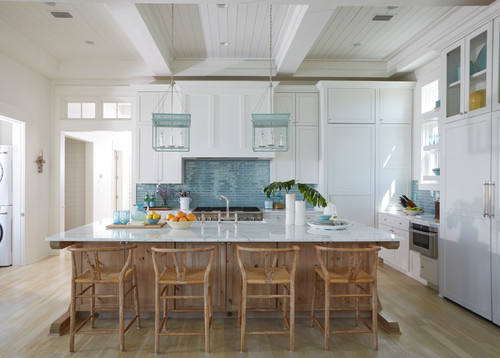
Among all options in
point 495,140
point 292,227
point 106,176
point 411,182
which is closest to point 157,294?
point 292,227

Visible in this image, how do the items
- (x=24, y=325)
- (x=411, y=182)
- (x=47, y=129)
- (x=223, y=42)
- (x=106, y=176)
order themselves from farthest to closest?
(x=106, y=176) < (x=47, y=129) < (x=411, y=182) < (x=223, y=42) < (x=24, y=325)

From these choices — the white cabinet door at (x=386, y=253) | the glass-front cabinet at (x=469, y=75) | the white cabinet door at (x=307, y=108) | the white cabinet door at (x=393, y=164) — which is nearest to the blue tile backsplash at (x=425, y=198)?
the white cabinet door at (x=393, y=164)

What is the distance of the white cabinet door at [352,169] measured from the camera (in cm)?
541

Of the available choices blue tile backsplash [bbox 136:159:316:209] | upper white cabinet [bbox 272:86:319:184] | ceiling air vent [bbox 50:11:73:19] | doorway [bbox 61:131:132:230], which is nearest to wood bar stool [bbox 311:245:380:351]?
Answer: upper white cabinet [bbox 272:86:319:184]

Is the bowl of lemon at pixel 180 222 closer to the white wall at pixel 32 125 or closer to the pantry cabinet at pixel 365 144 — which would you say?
the pantry cabinet at pixel 365 144

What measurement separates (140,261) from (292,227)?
154 centimetres

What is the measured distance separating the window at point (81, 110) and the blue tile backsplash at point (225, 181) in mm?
1927

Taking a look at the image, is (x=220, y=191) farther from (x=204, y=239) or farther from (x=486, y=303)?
(x=486, y=303)

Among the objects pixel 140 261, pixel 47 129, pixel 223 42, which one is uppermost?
pixel 223 42

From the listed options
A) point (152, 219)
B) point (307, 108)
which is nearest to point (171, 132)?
point (152, 219)

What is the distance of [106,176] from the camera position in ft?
28.2

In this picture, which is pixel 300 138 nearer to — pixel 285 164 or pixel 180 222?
pixel 285 164

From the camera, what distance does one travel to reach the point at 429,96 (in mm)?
5281

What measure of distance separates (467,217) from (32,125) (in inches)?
248
